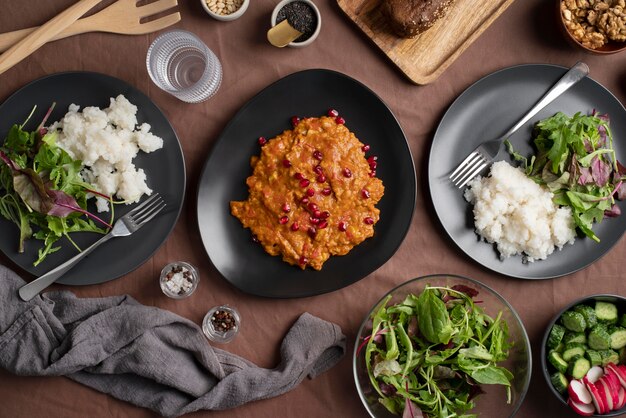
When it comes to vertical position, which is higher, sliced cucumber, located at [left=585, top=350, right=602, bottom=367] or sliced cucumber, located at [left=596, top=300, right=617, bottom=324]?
sliced cucumber, located at [left=596, top=300, right=617, bottom=324]

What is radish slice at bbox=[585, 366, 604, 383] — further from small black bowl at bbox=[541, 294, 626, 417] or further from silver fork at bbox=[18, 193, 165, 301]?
silver fork at bbox=[18, 193, 165, 301]

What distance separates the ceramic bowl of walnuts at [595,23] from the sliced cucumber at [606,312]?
1329 mm

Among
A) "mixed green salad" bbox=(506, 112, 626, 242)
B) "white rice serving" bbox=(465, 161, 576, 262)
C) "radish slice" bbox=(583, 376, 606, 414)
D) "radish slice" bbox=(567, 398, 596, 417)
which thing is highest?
"mixed green salad" bbox=(506, 112, 626, 242)

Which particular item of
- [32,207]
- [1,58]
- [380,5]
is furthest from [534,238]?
[1,58]

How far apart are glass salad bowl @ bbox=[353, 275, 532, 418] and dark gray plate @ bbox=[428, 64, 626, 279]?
280mm

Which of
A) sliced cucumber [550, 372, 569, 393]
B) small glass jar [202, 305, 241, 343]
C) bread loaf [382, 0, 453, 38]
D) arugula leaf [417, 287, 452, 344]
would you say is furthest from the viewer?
small glass jar [202, 305, 241, 343]

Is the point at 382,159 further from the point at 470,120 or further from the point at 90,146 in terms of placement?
the point at 90,146

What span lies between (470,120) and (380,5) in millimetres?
782

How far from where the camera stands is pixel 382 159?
315 centimetres

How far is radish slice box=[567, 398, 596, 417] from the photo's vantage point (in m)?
2.96

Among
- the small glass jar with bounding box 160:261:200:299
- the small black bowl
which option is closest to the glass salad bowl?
the small black bowl

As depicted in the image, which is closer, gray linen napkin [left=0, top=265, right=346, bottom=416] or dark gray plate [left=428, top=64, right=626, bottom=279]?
gray linen napkin [left=0, top=265, right=346, bottom=416]

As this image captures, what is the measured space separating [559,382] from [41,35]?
3.23 m

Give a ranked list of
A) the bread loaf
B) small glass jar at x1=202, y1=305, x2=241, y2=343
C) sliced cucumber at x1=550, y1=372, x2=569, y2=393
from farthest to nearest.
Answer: small glass jar at x1=202, y1=305, x2=241, y2=343 → sliced cucumber at x1=550, y1=372, x2=569, y2=393 → the bread loaf
